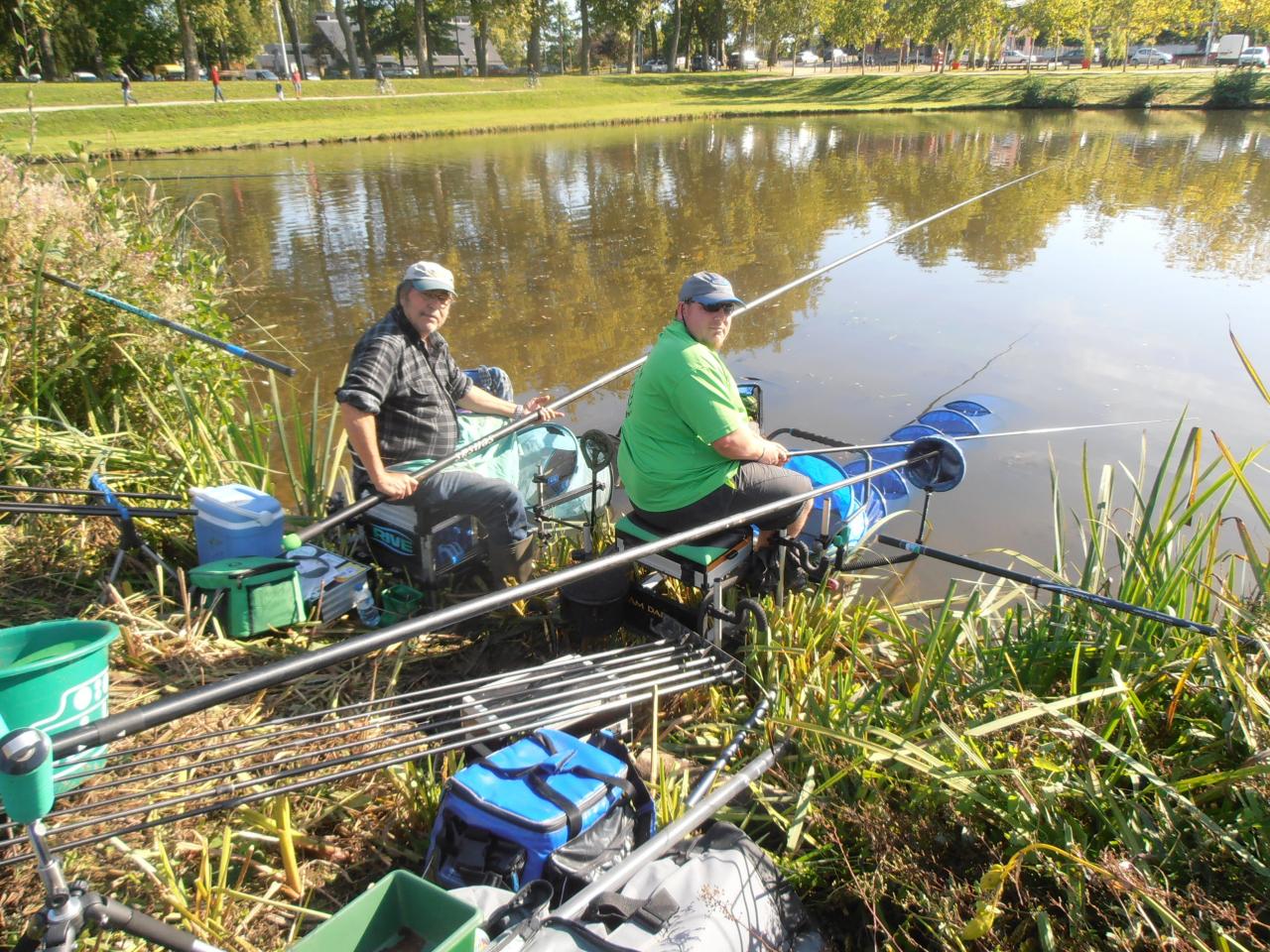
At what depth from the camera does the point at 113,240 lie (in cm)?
470

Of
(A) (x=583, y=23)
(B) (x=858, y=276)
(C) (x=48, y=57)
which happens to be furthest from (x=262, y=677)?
(A) (x=583, y=23)

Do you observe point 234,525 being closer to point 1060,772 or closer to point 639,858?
point 639,858

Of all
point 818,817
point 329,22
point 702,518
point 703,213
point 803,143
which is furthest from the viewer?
point 329,22

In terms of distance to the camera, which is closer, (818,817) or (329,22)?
(818,817)

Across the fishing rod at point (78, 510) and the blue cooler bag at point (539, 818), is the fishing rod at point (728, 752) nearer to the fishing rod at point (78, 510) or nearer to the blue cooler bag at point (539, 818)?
the blue cooler bag at point (539, 818)

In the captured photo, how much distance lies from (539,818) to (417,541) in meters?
1.92

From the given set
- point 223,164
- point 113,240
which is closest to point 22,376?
point 113,240

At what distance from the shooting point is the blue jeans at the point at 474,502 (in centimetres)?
377

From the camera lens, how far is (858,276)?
36.3ft

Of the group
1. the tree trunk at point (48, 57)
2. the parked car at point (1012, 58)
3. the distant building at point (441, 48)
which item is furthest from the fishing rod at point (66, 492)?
the parked car at point (1012, 58)

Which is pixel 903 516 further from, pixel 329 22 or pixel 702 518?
pixel 329 22

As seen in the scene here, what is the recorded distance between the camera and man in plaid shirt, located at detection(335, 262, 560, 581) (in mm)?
3617

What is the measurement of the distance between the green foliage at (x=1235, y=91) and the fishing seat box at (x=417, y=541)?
41042mm

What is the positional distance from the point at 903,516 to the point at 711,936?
3944 mm
